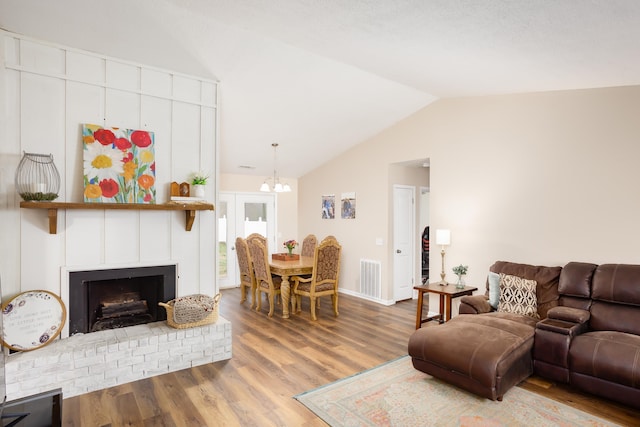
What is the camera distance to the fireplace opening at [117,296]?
325 centimetres

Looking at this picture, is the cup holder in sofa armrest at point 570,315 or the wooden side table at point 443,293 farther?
the wooden side table at point 443,293

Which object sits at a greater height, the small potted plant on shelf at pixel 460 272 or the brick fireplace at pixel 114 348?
the small potted plant on shelf at pixel 460 272

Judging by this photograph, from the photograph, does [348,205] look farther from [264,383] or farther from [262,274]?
[264,383]

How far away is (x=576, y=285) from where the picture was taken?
3529 mm

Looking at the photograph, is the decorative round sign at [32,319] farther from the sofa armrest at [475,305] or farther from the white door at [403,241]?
the white door at [403,241]

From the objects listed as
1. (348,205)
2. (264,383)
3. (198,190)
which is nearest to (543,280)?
(264,383)

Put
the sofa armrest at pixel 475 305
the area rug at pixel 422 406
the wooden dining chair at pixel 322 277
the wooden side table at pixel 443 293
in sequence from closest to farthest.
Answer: the area rug at pixel 422 406, the sofa armrest at pixel 475 305, the wooden side table at pixel 443 293, the wooden dining chair at pixel 322 277

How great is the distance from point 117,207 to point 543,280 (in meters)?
4.28

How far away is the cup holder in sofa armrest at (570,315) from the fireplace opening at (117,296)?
3667 mm

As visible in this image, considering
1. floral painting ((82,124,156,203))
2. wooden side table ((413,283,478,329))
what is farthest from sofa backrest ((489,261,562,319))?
floral painting ((82,124,156,203))

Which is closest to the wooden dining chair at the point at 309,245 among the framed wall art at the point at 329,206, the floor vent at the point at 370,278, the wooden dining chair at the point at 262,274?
the framed wall art at the point at 329,206

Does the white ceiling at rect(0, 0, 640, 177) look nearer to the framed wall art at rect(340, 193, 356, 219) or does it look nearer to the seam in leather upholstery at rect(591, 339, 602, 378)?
the framed wall art at rect(340, 193, 356, 219)

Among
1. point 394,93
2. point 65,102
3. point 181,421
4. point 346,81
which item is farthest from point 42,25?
point 394,93

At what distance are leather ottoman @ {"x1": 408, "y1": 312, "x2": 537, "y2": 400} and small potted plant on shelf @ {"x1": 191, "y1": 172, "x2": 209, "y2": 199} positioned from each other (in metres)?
2.50
